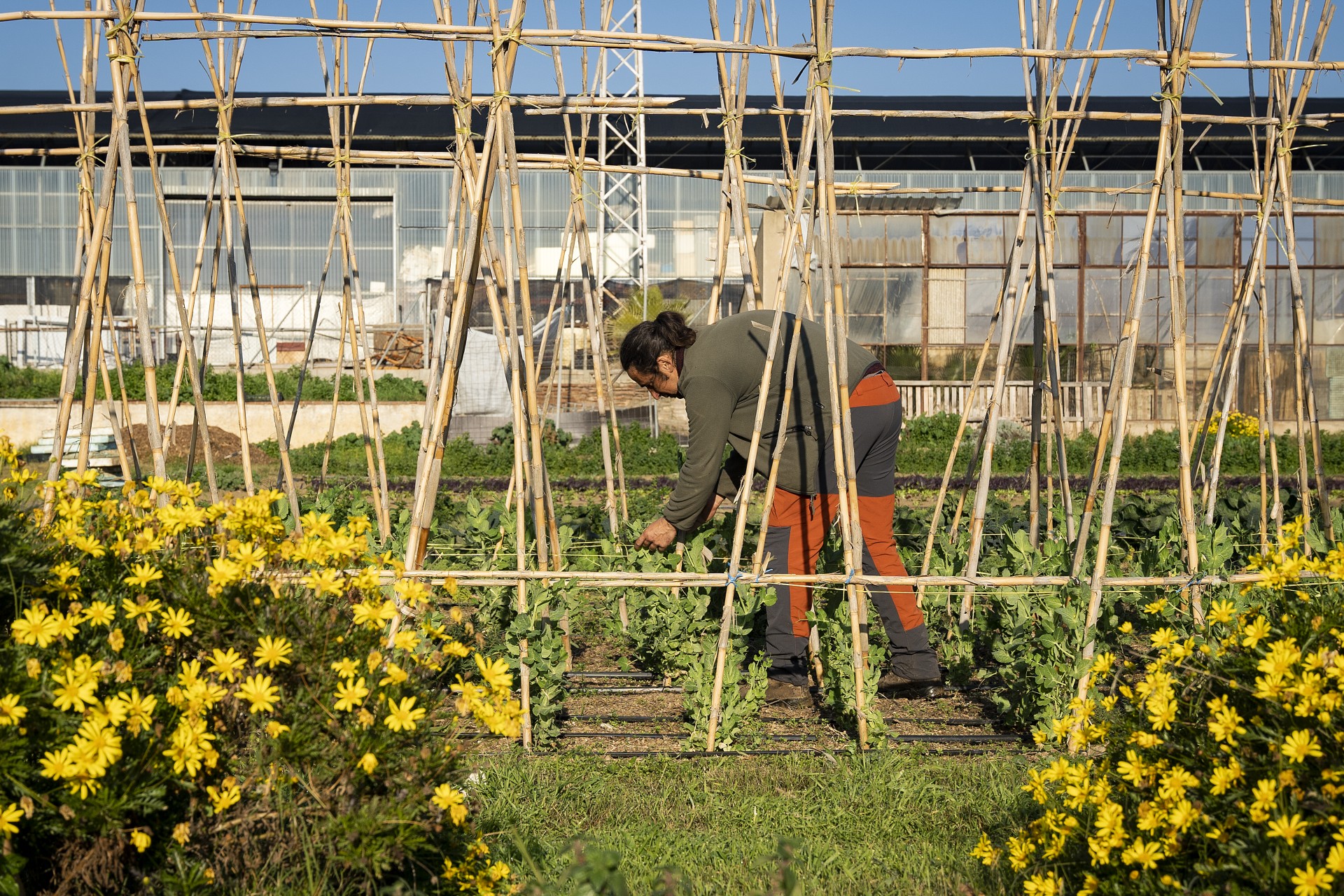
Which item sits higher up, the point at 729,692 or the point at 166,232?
the point at 166,232

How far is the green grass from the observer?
8.18 ft

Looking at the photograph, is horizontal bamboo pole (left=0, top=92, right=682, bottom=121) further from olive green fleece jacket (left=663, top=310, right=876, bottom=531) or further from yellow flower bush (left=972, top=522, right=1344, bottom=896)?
yellow flower bush (left=972, top=522, right=1344, bottom=896)

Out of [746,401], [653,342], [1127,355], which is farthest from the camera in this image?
[746,401]

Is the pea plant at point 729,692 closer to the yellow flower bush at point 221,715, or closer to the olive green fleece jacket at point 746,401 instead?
the olive green fleece jacket at point 746,401

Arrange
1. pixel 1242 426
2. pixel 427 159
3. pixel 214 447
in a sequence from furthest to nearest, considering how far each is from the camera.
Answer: pixel 214 447 → pixel 1242 426 → pixel 427 159

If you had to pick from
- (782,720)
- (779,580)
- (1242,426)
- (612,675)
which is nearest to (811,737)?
(782,720)

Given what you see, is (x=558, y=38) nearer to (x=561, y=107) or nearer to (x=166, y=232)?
(x=561, y=107)

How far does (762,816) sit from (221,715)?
1501 mm

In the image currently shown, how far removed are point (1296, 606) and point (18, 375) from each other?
64.5ft

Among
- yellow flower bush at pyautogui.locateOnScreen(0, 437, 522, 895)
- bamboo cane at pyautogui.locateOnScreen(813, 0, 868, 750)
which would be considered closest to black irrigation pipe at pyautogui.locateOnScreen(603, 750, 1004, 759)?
bamboo cane at pyautogui.locateOnScreen(813, 0, 868, 750)

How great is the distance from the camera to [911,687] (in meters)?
4.03

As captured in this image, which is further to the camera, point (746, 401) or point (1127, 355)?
point (746, 401)

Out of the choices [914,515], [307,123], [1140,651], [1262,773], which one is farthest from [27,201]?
[1262,773]

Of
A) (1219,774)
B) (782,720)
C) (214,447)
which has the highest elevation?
(1219,774)
